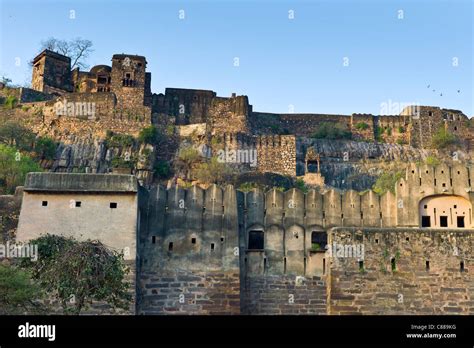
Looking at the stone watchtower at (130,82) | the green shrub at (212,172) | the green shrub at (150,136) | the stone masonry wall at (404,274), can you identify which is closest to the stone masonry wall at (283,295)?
the stone masonry wall at (404,274)

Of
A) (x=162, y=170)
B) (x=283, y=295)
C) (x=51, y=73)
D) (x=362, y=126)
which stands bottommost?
(x=283, y=295)

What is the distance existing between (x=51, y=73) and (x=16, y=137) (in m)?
13.7

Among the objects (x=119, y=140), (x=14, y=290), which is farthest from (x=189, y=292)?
(x=119, y=140)

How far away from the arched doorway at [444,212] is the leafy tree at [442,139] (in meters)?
35.2

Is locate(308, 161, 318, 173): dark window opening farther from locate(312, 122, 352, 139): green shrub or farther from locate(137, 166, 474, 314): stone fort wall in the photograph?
locate(137, 166, 474, 314): stone fort wall

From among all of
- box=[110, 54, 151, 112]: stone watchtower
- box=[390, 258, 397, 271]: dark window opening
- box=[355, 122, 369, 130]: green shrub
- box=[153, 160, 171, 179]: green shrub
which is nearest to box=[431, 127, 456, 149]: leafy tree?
box=[355, 122, 369, 130]: green shrub

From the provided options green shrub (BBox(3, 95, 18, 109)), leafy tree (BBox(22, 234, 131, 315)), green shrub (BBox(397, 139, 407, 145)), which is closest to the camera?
leafy tree (BBox(22, 234, 131, 315))

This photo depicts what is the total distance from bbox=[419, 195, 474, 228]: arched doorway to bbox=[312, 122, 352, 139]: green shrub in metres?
34.4

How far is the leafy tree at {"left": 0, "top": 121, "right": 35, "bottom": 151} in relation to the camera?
58.2m

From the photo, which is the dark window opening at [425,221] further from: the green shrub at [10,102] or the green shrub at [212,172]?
the green shrub at [10,102]

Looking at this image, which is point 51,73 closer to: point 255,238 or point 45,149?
point 45,149

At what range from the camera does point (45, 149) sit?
58.2 meters

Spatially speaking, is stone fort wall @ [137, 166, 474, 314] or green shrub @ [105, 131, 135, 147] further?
green shrub @ [105, 131, 135, 147]
